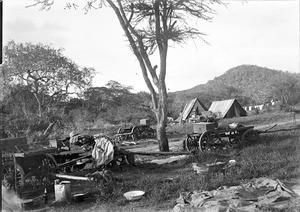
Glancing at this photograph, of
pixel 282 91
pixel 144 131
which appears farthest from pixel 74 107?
pixel 282 91

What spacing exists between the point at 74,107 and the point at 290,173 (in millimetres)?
17041

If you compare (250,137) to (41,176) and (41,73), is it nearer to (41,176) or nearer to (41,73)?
(41,176)

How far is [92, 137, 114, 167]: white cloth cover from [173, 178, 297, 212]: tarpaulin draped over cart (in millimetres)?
2782

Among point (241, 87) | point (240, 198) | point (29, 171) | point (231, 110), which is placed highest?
point (241, 87)

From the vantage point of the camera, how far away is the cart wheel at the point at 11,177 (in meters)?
6.50

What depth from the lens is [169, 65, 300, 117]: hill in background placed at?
1396 inches

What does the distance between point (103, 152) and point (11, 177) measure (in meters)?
1.96

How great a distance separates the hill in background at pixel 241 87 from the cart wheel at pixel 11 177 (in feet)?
75.8

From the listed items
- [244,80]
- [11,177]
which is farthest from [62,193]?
[244,80]

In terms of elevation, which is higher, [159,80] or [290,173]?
[159,80]

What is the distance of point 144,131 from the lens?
15.8m

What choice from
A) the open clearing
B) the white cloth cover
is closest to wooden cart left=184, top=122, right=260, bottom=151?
the open clearing

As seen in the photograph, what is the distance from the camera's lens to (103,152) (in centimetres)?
765

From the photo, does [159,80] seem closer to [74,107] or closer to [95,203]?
[95,203]
